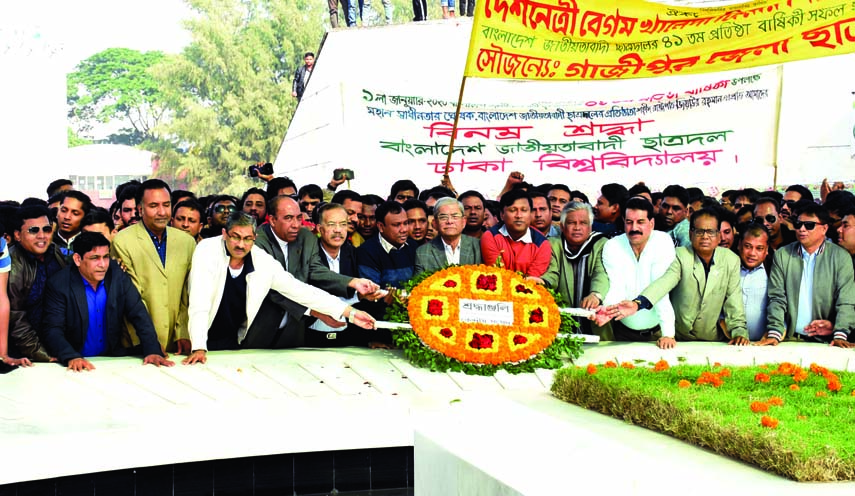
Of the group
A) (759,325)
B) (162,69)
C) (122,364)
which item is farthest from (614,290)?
(162,69)

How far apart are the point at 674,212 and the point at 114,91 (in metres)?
59.1

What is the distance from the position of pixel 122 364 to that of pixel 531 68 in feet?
14.9

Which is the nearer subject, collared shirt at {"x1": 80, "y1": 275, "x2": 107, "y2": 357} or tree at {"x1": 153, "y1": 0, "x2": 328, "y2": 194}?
collared shirt at {"x1": 80, "y1": 275, "x2": 107, "y2": 357}

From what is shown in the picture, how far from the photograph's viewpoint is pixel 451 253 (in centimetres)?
716

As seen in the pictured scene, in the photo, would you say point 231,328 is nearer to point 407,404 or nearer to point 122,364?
point 122,364

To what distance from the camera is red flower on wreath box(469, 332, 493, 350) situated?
6848 mm

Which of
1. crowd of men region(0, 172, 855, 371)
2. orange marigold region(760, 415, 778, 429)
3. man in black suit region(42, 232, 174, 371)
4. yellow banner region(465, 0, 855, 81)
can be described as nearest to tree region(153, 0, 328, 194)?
yellow banner region(465, 0, 855, 81)

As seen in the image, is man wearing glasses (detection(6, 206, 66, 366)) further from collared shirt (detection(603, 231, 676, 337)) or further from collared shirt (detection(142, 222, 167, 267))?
collared shirt (detection(603, 231, 676, 337))

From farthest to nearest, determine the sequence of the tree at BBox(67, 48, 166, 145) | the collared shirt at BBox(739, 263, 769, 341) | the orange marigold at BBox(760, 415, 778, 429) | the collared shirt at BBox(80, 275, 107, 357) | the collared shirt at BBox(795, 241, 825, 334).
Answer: the tree at BBox(67, 48, 166, 145)
the collared shirt at BBox(739, 263, 769, 341)
the collared shirt at BBox(795, 241, 825, 334)
the collared shirt at BBox(80, 275, 107, 357)
the orange marigold at BBox(760, 415, 778, 429)

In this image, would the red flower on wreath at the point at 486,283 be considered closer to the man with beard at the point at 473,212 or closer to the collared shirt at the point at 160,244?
the man with beard at the point at 473,212

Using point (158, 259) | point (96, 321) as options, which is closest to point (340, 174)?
point (158, 259)

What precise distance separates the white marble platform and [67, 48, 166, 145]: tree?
58120 mm

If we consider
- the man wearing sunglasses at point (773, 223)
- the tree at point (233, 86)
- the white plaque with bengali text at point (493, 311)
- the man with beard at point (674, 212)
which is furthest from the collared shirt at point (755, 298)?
the tree at point (233, 86)

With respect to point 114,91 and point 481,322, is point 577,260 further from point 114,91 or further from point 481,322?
point 114,91
